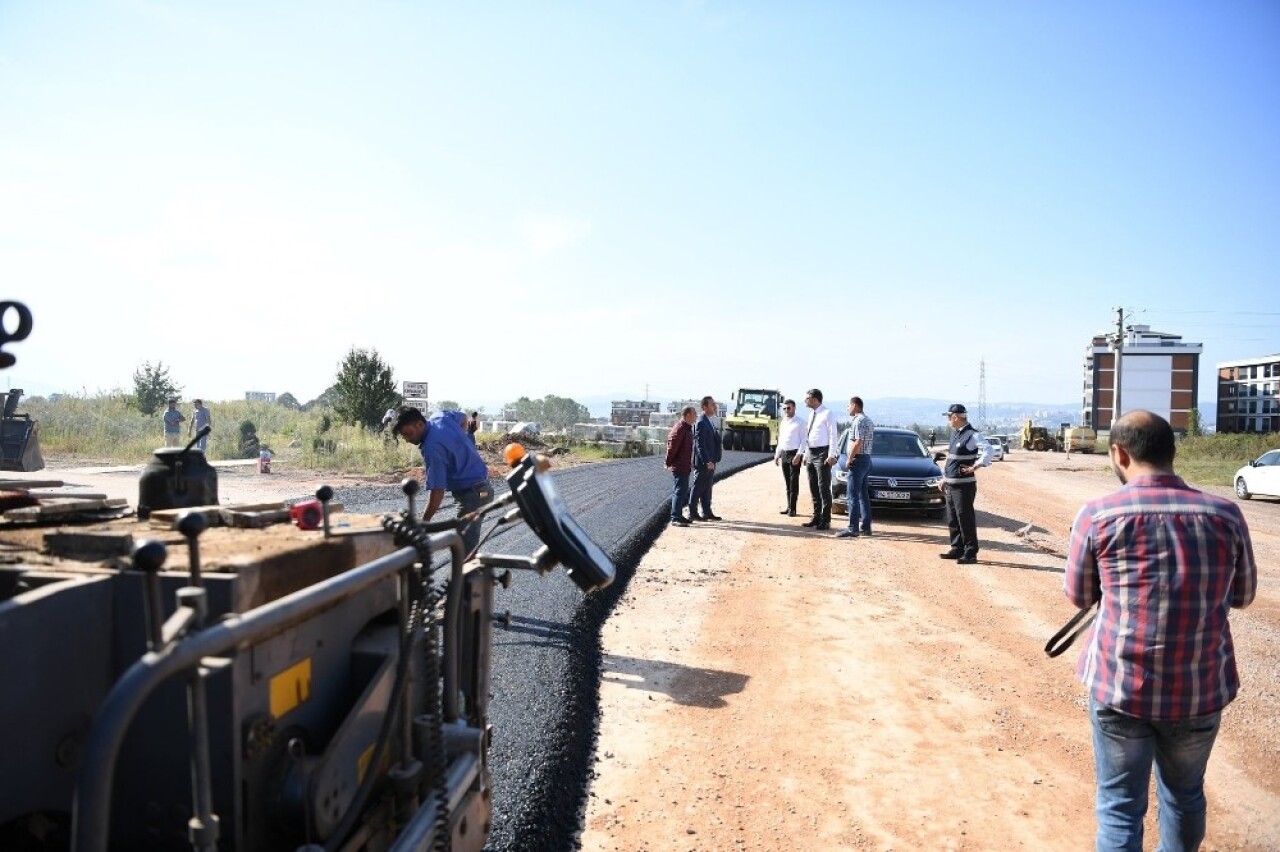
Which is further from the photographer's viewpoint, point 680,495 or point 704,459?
point 680,495

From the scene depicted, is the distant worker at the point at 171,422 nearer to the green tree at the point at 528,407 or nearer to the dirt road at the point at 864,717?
the dirt road at the point at 864,717

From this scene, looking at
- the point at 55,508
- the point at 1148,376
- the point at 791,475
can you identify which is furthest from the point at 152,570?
the point at 1148,376

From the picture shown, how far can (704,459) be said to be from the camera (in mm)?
11961

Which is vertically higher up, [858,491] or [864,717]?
[858,491]

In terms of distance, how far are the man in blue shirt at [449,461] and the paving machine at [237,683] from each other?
10.5 ft

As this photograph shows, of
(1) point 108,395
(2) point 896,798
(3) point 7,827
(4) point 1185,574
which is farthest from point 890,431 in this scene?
(1) point 108,395

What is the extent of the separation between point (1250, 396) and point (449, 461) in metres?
111

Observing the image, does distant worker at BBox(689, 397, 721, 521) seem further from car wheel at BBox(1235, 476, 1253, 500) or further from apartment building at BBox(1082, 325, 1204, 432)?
apartment building at BBox(1082, 325, 1204, 432)

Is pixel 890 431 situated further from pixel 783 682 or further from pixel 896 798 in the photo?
pixel 896 798

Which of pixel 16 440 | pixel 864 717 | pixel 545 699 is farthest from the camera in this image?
pixel 16 440

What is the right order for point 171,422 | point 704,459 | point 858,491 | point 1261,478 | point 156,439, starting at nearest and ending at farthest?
1. point 858,491
2. point 704,459
3. point 171,422
4. point 1261,478
5. point 156,439

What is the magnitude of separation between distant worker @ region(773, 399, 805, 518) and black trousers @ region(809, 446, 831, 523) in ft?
2.83

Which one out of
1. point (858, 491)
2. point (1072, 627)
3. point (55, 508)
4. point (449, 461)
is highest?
point (55, 508)

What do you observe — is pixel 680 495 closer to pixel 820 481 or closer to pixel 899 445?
pixel 820 481
